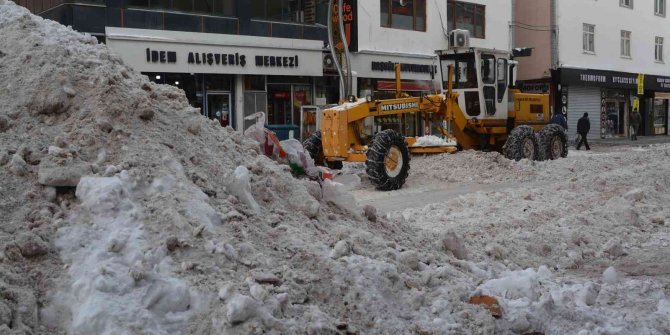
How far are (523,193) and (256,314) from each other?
799 centimetres

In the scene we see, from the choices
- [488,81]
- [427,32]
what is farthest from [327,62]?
[488,81]

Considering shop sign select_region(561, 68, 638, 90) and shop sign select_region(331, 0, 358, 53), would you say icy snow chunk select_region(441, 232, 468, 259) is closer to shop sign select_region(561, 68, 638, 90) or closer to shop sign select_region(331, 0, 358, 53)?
shop sign select_region(331, 0, 358, 53)

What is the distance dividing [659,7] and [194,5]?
3075cm

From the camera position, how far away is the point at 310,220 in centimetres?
538

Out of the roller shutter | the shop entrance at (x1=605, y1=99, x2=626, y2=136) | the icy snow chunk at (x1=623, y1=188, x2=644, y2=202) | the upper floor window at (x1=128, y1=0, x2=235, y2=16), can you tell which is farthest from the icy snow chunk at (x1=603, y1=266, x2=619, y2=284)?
the shop entrance at (x1=605, y1=99, x2=626, y2=136)

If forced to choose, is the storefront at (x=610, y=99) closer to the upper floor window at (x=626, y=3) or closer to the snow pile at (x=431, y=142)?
the upper floor window at (x=626, y=3)

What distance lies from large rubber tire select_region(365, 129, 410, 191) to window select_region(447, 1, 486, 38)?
16.3m

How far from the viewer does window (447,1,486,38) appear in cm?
2853

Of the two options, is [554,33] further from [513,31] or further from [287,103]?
[287,103]

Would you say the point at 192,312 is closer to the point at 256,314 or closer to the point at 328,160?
the point at 256,314

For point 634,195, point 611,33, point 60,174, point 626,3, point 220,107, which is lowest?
point 634,195

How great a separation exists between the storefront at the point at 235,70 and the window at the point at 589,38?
52.5 feet

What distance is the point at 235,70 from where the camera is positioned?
2144 centimetres

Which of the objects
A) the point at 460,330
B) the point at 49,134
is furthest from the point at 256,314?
the point at 49,134
